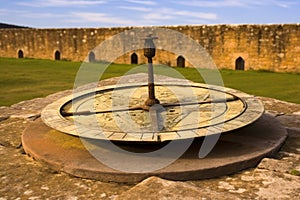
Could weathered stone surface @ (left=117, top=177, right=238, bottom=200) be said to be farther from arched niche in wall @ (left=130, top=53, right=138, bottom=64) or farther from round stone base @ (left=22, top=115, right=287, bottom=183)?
arched niche in wall @ (left=130, top=53, right=138, bottom=64)

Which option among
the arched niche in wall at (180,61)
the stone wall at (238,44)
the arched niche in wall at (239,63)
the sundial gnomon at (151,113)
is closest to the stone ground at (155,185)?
the sundial gnomon at (151,113)

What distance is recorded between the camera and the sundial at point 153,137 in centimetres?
243

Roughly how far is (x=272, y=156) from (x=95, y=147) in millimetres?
1329

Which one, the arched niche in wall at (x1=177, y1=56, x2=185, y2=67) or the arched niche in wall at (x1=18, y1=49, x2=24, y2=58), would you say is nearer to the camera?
the arched niche in wall at (x1=177, y1=56, x2=185, y2=67)

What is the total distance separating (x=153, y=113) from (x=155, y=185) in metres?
1.10

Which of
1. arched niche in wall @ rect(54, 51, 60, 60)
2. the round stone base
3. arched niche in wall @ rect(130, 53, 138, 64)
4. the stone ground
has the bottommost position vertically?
the stone ground

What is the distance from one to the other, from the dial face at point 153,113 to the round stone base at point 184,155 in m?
0.18

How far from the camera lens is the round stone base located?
7.77 ft

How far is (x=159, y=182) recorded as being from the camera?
212 cm

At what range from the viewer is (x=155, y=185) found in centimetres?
209

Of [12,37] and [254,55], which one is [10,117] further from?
[12,37]

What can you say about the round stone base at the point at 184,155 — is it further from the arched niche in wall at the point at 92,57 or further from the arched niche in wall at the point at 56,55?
the arched niche in wall at the point at 56,55

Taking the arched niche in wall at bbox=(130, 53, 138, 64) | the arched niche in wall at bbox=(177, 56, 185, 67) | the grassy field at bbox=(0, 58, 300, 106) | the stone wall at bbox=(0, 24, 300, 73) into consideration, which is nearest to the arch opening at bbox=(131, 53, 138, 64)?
the arched niche in wall at bbox=(130, 53, 138, 64)

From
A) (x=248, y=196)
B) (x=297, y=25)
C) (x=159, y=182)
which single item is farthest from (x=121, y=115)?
(x=297, y=25)
